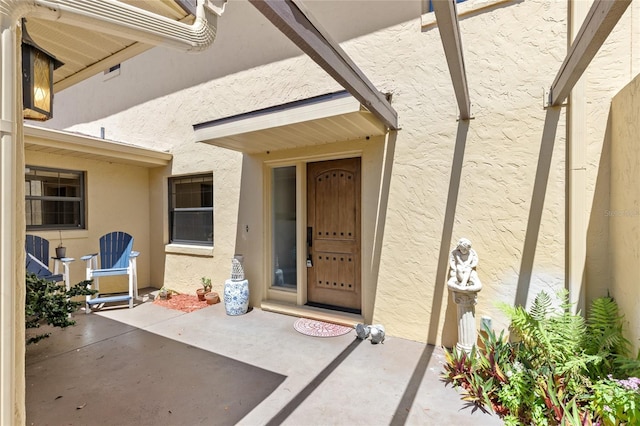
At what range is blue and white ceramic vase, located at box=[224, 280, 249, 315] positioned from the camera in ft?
14.7

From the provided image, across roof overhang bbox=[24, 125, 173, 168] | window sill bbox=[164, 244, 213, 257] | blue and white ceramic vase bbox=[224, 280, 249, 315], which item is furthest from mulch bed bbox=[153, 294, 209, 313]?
roof overhang bbox=[24, 125, 173, 168]

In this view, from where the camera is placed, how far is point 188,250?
557 centimetres

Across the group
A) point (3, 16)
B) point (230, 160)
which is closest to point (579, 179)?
point (3, 16)

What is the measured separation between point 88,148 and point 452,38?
5.47 m

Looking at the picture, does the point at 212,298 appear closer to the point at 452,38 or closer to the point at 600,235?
the point at 452,38

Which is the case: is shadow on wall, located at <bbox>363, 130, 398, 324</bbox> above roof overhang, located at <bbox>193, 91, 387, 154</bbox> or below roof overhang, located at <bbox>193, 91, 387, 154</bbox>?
below

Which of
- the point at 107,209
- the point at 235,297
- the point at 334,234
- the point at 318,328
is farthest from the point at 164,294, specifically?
the point at 334,234

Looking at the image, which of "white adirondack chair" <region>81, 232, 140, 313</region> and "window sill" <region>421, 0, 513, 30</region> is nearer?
"window sill" <region>421, 0, 513, 30</region>

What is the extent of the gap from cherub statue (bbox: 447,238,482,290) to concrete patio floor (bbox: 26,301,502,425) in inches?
34.0

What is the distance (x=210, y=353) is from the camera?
10.8 feet

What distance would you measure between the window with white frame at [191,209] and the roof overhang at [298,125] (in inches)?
63.9

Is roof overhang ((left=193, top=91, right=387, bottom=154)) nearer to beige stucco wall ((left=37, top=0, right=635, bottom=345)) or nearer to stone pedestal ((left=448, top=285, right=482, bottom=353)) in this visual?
beige stucco wall ((left=37, top=0, right=635, bottom=345))

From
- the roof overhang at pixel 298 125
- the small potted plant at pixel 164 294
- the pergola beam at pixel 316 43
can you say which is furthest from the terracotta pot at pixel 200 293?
the pergola beam at pixel 316 43

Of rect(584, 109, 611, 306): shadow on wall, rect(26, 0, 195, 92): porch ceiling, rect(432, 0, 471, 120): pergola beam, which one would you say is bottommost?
rect(584, 109, 611, 306): shadow on wall
